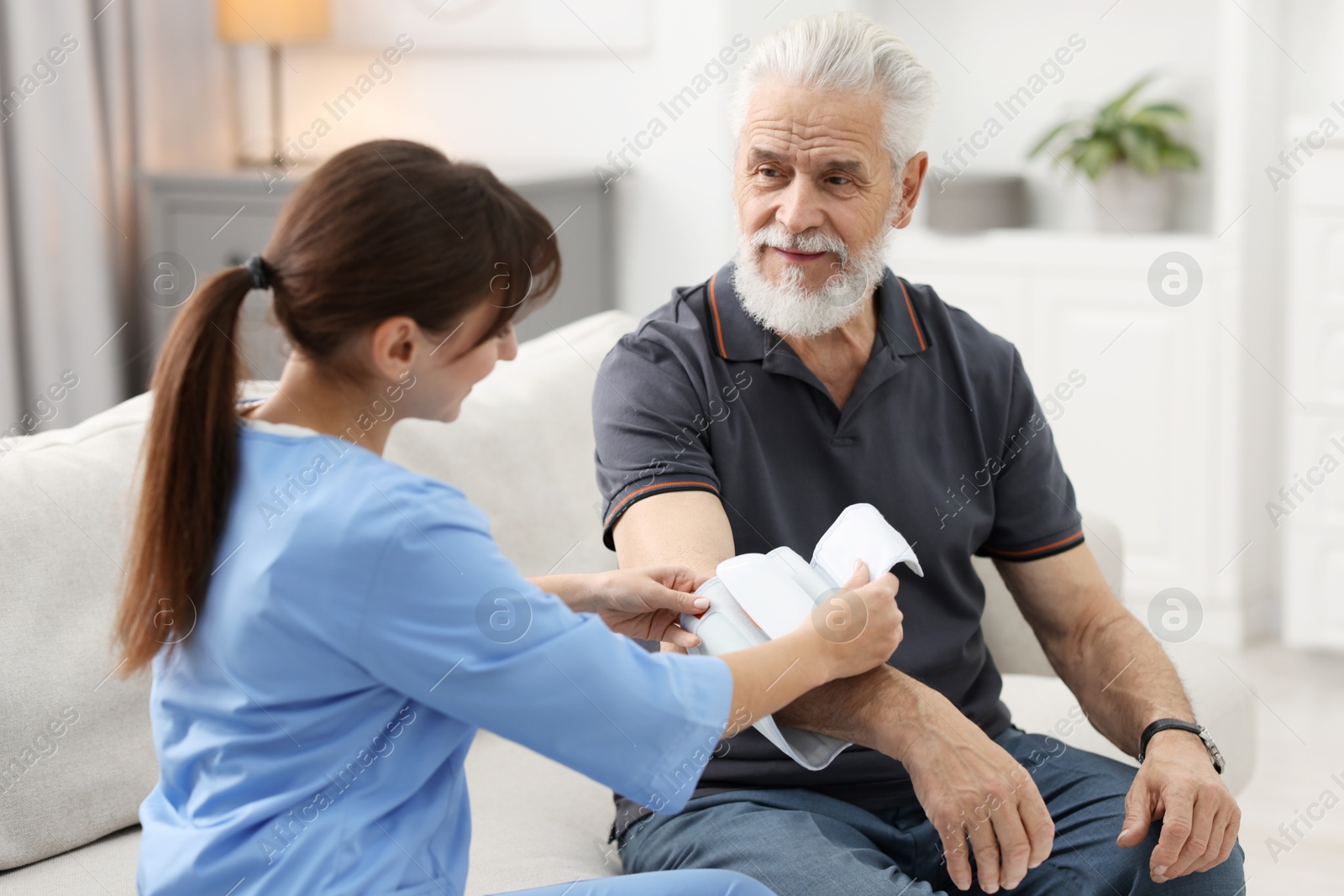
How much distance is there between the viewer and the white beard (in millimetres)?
1524

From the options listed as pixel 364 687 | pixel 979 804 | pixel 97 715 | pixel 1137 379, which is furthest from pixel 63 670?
pixel 1137 379

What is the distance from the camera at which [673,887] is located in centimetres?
113

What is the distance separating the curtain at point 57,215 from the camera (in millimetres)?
3205

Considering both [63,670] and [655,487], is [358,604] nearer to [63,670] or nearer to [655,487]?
[655,487]

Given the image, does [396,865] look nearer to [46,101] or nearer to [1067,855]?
[1067,855]

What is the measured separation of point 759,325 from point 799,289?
0.20 feet

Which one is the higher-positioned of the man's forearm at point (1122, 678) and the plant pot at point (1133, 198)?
the plant pot at point (1133, 198)

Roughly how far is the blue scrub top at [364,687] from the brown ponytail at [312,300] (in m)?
0.02

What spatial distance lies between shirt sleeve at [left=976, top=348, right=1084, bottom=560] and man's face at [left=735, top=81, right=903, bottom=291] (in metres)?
0.27

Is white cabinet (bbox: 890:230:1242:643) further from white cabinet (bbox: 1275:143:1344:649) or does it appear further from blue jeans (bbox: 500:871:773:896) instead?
blue jeans (bbox: 500:871:773:896)

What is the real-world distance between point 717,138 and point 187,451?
8.77 ft

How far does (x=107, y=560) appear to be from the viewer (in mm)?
1500

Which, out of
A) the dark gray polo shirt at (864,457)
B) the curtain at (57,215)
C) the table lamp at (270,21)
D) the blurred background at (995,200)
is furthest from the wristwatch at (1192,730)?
the table lamp at (270,21)

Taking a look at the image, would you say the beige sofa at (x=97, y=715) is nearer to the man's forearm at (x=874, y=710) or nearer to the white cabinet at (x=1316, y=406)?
the man's forearm at (x=874, y=710)
